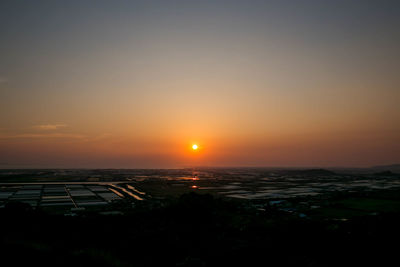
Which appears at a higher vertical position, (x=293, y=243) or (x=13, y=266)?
(x=13, y=266)

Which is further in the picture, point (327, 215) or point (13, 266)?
Answer: point (327, 215)

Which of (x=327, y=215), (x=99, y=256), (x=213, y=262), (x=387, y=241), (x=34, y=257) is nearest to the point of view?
(x=34, y=257)

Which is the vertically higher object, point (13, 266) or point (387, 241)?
point (13, 266)

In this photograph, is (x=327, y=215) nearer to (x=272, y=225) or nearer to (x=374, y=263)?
(x=272, y=225)

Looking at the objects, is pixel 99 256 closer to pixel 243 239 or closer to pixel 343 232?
pixel 243 239

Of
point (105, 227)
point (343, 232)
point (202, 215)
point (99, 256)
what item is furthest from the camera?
point (202, 215)

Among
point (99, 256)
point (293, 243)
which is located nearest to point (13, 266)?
point (99, 256)

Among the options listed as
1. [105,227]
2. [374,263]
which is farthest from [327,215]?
[105,227]

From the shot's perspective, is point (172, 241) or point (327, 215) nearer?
point (172, 241)

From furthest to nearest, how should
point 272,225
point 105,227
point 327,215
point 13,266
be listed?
1. point 327,215
2. point 272,225
3. point 105,227
4. point 13,266
